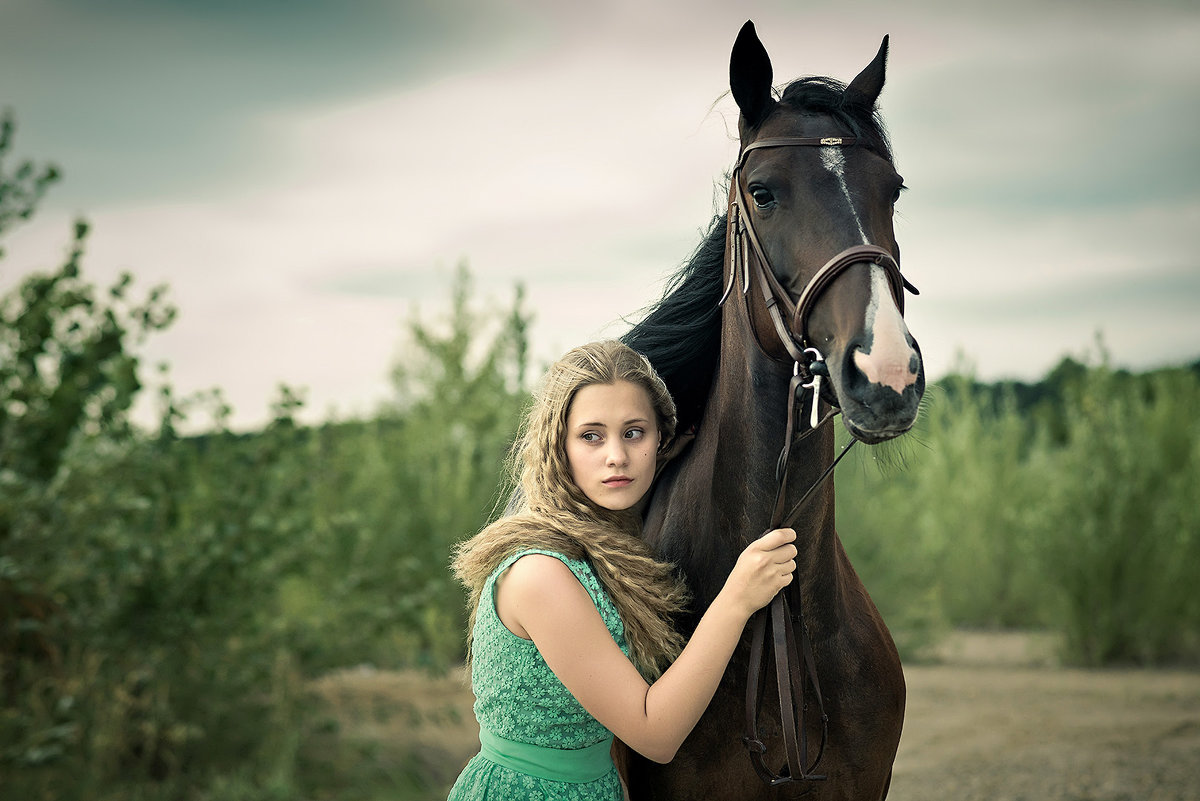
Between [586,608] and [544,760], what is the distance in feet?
1.26

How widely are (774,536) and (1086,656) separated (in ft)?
29.8

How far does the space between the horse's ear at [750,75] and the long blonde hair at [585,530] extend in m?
0.62

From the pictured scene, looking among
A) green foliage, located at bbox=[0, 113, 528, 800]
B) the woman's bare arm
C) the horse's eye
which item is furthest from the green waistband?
green foliage, located at bbox=[0, 113, 528, 800]

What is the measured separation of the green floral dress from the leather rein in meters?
0.35

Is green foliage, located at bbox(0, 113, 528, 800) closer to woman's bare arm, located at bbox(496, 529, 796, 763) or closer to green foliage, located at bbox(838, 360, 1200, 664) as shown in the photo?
woman's bare arm, located at bbox(496, 529, 796, 763)

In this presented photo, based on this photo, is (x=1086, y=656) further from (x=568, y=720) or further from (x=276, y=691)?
(x=568, y=720)

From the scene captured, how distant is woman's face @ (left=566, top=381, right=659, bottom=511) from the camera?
2025mm

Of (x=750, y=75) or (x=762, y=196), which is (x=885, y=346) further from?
(x=750, y=75)

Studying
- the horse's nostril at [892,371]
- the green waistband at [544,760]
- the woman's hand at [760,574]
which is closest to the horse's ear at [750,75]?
the horse's nostril at [892,371]

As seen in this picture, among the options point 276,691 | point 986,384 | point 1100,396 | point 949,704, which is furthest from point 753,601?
point 986,384

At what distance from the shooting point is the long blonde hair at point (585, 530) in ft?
6.49

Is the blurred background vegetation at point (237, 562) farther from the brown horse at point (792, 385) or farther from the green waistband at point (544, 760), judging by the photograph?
the green waistband at point (544, 760)

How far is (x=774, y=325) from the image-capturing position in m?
1.98

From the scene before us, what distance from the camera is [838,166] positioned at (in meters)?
1.92
